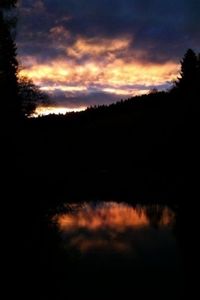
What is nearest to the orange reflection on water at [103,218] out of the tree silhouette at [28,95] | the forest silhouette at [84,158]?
the forest silhouette at [84,158]

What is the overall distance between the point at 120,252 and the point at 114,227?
2.72 meters

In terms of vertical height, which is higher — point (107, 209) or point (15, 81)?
point (15, 81)

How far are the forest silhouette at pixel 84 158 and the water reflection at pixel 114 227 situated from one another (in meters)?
0.42

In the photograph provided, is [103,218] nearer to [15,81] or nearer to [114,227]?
[114,227]

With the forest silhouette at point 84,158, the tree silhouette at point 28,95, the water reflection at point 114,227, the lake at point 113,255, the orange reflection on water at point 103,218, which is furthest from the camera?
the tree silhouette at point 28,95

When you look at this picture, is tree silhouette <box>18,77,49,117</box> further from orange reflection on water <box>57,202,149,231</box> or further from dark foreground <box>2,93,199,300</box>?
orange reflection on water <box>57,202,149,231</box>

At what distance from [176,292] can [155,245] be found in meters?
3.22

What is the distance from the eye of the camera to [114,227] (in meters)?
14.2

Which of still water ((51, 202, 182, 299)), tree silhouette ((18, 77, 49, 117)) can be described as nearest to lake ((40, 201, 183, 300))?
still water ((51, 202, 182, 299))

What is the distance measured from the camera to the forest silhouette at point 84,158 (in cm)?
1342

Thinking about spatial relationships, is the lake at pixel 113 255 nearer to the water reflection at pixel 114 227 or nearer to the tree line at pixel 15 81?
the water reflection at pixel 114 227

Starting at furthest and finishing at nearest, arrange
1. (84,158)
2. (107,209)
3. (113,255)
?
(84,158) → (107,209) → (113,255)

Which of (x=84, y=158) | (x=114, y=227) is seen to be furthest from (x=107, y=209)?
(x=84, y=158)

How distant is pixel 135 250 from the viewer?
11586 mm
